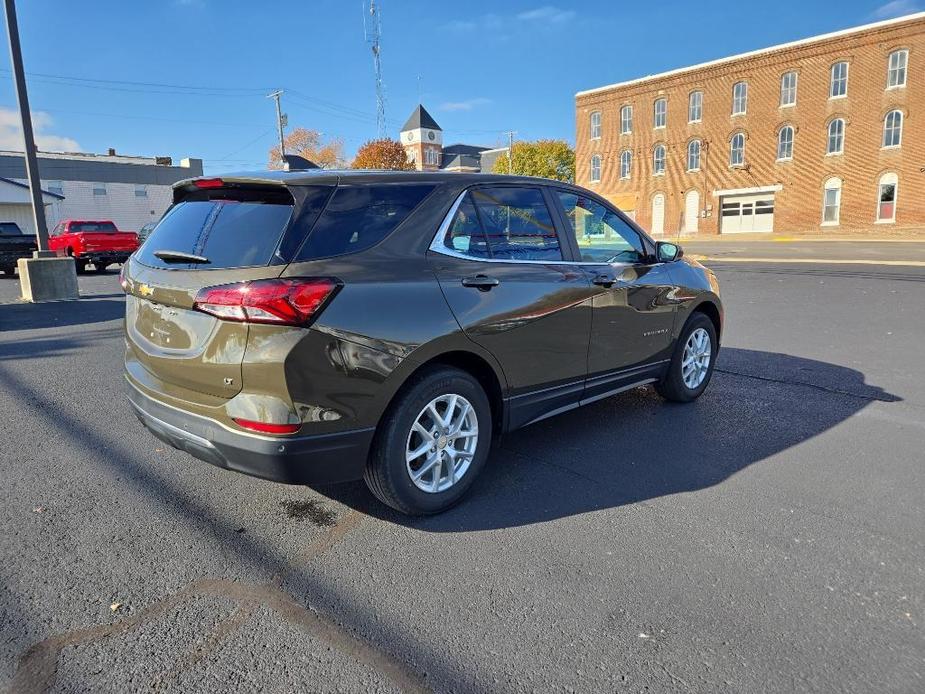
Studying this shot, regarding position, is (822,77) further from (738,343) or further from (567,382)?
(567,382)

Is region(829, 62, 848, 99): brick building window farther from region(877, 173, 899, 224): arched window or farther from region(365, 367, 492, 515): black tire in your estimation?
region(365, 367, 492, 515): black tire

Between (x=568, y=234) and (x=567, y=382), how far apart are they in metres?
0.96

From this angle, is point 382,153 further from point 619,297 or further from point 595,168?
point 619,297

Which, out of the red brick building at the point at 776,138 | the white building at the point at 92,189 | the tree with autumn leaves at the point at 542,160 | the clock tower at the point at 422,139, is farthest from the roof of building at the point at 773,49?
the clock tower at the point at 422,139

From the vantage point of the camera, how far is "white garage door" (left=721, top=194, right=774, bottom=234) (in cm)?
4234

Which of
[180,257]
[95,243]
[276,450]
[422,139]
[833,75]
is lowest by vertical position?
[276,450]

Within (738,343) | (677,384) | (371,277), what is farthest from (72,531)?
(738,343)

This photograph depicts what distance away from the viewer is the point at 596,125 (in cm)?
4931

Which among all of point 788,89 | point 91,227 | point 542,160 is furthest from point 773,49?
point 91,227

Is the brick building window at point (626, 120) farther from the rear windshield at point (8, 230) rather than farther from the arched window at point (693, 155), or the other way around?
the rear windshield at point (8, 230)

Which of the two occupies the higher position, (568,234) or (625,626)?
(568,234)

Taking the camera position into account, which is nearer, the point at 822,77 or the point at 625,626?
the point at 625,626

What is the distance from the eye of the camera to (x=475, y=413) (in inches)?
138

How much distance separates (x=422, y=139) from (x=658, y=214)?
187ft
